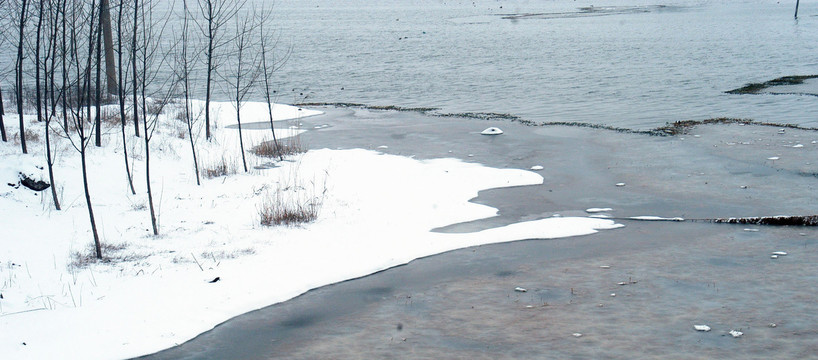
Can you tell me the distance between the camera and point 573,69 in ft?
114

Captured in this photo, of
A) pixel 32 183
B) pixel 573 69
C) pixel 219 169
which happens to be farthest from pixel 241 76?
pixel 573 69

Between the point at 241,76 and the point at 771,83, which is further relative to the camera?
the point at 771,83

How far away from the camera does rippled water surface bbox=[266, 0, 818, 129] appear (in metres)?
22.9

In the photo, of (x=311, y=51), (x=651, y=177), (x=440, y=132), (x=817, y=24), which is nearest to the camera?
(x=651, y=177)

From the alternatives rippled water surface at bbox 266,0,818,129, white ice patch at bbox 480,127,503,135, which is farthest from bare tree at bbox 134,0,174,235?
rippled water surface at bbox 266,0,818,129

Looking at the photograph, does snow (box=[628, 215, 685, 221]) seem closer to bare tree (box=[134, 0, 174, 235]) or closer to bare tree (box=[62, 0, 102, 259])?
bare tree (box=[134, 0, 174, 235])

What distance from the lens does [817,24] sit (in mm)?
59219

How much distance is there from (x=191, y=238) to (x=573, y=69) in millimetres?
27644

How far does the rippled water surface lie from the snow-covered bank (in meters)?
9.63

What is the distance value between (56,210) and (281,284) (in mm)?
4627

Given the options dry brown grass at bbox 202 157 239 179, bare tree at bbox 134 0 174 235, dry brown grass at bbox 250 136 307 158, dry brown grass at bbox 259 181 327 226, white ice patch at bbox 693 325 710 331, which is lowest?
white ice patch at bbox 693 325 710 331

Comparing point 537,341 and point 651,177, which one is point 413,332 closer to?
point 537,341

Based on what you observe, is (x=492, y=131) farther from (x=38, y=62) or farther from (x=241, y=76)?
(x=38, y=62)

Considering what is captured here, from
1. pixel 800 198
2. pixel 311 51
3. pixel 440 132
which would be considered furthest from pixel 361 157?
pixel 311 51
